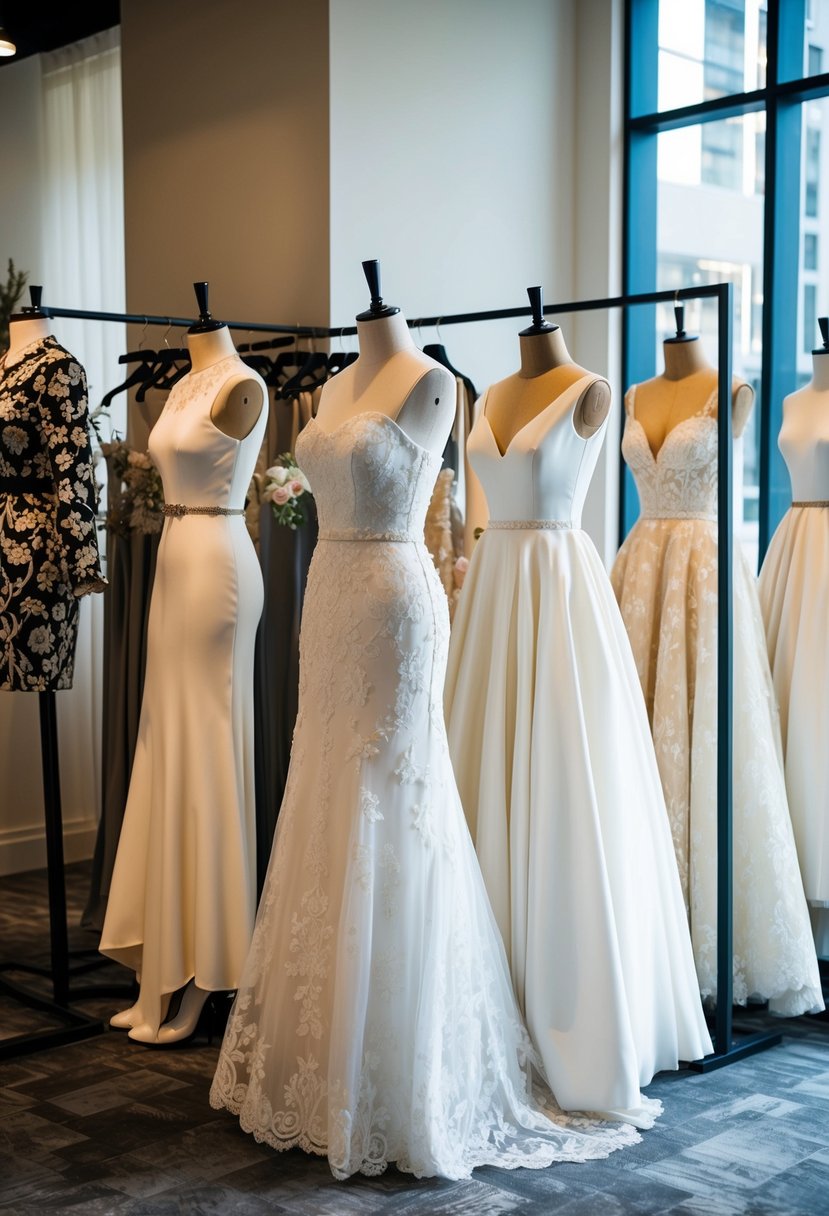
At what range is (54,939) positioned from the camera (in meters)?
3.90

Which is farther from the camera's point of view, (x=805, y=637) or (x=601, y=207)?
(x=601, y=207)

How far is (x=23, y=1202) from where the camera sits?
2736 millimetres

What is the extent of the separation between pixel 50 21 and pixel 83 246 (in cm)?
88

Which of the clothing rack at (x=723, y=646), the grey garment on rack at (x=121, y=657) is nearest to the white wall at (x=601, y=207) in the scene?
the grey garment on rack at (x=121, y=657)

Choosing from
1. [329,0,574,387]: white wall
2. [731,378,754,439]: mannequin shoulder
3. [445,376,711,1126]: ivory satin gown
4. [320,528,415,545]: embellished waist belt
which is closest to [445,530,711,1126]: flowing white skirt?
[445,376,711,1126]: ivory satin gown

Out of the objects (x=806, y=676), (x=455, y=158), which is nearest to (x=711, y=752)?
(x=806, y=676)

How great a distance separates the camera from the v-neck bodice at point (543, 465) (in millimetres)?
3256

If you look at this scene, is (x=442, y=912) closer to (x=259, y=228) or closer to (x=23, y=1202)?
(x=23, y=1202)

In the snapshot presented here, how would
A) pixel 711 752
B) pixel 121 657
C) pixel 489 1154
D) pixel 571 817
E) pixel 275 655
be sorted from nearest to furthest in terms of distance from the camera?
pixel 489 1154, pixel 571 817, pixel 711 752, pixel 275 655, pixel 121 657

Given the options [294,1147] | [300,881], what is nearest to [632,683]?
[300,881]

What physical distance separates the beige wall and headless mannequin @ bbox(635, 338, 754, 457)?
116cm

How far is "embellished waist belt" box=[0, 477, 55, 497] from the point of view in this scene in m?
3.73
